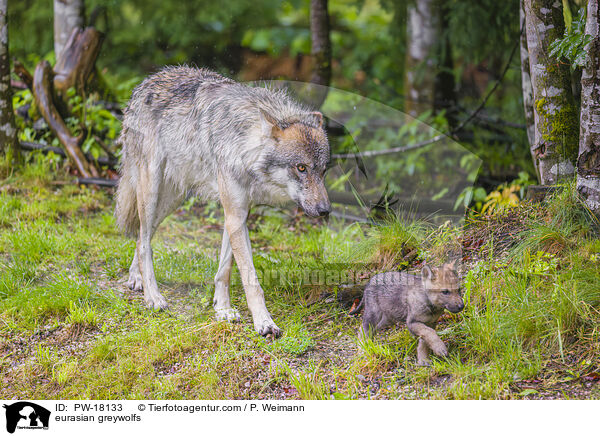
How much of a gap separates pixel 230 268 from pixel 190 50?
7.71ft

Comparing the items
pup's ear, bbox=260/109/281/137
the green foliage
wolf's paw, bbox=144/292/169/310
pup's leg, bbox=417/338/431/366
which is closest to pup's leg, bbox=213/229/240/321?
wolf's paw, bbox=144/292/169/310

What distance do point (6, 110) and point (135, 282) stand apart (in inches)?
107

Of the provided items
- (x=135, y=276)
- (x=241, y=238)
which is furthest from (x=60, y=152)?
(x=241, y=238)

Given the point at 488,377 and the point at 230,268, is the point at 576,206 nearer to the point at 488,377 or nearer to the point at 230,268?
the point at 488,377

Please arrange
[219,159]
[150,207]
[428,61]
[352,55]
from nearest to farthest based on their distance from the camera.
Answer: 1. [219,159]
2. [150,207]
3. [428,61]
4. [352,55]

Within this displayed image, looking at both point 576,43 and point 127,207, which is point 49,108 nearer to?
point 127,207

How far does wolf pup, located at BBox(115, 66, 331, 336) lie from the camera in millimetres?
3930

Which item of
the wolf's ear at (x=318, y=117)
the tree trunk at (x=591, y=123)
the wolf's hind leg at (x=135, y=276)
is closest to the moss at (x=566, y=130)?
the tree trunk at (x=591, y=123)

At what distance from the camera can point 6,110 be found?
6.02 metres

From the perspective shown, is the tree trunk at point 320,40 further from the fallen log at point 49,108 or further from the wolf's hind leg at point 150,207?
the fallen log at point 49,108
